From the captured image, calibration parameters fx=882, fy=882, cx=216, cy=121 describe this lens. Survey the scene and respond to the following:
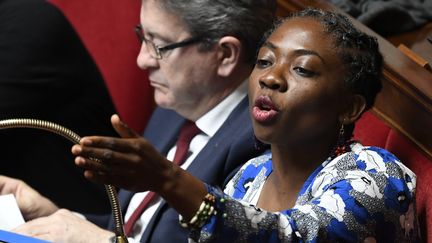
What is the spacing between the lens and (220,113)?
1752 mm

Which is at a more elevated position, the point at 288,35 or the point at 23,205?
the point at 288,35

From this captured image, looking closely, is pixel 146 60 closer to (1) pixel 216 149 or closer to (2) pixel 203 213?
(1) pixel 216 149

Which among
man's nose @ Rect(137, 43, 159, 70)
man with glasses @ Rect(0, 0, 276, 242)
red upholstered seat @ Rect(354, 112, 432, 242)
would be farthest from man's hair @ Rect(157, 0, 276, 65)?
red upholstered seat @ Rect(354, 112, 432, 242)

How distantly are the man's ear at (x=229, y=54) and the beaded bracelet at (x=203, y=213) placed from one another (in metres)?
0.67

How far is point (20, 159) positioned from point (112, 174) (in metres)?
1.11

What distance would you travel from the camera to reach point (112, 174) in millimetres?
1017

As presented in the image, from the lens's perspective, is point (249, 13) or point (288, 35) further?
point (249, 13)

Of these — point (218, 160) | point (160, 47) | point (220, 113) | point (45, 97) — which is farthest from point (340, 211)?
point (45, 97)

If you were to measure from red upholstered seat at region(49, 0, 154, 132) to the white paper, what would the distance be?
931 mm

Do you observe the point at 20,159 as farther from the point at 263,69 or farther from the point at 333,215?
the point at 333,215

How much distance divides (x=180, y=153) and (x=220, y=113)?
0.13 m

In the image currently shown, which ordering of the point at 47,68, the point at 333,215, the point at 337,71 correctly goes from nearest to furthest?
1. the point at 333,215
2. the point at 337,71
3. the point at 47,68

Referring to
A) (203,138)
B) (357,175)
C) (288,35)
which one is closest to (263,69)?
(288,35)

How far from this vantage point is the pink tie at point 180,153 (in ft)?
5.80
